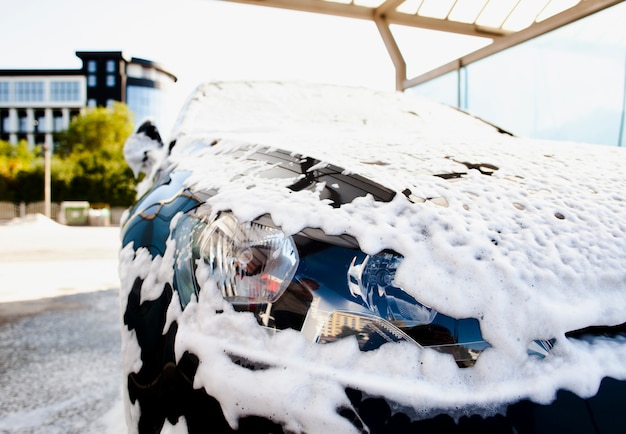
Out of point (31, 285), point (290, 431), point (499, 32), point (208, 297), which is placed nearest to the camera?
point (290, 431)

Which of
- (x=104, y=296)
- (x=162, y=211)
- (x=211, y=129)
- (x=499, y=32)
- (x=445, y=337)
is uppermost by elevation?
(x=499, y=32)

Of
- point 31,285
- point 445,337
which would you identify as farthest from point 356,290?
point 31,285

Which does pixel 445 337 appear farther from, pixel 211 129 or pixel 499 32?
pixel 499 32

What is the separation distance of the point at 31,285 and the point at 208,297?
453cm

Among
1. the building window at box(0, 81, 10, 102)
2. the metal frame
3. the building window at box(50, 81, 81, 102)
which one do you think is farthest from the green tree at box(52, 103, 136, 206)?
the metal frame

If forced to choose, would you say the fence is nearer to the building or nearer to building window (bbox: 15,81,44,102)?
the building

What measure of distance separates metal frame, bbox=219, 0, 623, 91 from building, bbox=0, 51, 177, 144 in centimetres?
5287

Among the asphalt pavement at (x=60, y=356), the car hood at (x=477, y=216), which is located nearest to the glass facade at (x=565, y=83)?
the car hood at (x=477, y=216)

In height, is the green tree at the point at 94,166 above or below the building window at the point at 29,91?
below

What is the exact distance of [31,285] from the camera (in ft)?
14.9

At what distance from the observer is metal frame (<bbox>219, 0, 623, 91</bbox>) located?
224 inches

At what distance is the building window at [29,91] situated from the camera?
5647cm

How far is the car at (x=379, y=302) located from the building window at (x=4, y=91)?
68.4 metres

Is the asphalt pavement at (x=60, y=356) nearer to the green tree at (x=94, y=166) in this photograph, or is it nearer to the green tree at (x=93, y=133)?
the green tree at (x=94, y=166)
